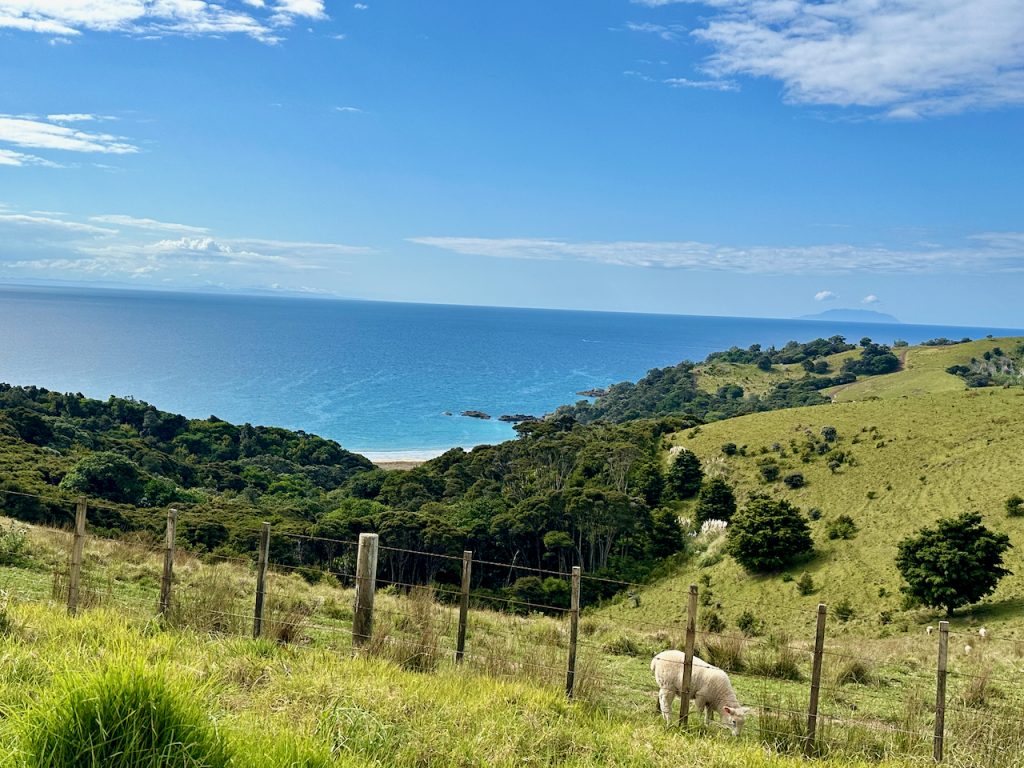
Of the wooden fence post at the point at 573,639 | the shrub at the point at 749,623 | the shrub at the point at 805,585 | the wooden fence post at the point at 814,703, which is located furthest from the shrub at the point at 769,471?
the wooden fence post at the point at 573,639

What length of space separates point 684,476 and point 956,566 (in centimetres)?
2344

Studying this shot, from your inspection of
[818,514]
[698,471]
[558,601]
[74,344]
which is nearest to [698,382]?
[698,471]

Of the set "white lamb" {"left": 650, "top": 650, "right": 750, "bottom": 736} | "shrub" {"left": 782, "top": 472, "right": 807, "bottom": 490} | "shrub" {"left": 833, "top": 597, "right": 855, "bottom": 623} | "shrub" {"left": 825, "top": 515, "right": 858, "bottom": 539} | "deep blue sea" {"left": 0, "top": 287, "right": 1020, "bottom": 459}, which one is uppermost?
"deep blue sea" {"left": 0, "top": 287, "right": 1020, "bottom": 459}

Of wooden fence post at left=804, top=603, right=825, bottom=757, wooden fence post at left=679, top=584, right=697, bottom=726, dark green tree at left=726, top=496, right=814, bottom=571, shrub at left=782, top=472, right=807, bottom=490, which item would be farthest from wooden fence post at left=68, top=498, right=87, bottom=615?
shrub at left=782, top=472, right=807, bottom=490

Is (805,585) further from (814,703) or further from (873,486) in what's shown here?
(814,703)

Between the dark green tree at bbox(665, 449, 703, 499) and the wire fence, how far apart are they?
31644 millimetres

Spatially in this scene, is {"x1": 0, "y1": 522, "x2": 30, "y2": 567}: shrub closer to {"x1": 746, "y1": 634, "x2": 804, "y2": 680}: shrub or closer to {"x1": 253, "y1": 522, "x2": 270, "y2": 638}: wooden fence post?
{"x1": 253, "y1": 522, "x2": 270, "y2": 638}: wooden fence post

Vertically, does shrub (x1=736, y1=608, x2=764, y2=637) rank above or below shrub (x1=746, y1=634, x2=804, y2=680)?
below

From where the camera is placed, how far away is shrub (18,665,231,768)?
3.46m

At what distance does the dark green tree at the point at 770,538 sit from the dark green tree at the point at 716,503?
20.0ft

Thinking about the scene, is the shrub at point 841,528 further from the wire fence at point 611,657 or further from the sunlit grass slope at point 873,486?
the wire fence at point 611,657

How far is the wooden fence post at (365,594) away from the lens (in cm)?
738

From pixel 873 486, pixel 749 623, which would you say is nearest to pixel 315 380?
pixel 873 486

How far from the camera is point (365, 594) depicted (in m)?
7.44
